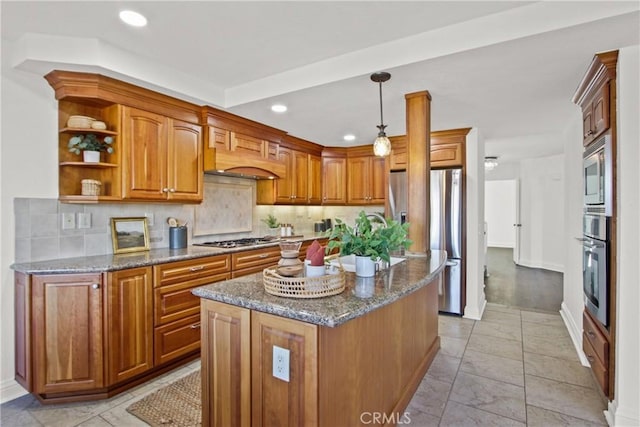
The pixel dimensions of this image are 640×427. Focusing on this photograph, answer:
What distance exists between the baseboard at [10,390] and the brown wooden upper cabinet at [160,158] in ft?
4.91

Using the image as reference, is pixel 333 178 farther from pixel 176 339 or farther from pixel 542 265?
pixel 542 265

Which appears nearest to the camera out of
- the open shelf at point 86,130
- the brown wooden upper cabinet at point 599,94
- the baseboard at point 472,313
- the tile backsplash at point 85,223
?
the brown wooden upper cabinet at point 599,94

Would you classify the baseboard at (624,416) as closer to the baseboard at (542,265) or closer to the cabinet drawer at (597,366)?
the cabinet drawer at (597,366)

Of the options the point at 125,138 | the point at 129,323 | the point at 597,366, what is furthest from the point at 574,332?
the point at 125,138

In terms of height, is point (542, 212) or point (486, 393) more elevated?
point (542, 212)

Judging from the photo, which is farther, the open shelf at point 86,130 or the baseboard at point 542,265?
the baseboard at point 542,265

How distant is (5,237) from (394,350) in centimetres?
271

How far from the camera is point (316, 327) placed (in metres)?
1.26

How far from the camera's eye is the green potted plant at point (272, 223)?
4.55 m

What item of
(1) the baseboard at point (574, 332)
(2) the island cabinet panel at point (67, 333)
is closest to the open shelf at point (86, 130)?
(2) the island cabinet panel at point (67, 333)

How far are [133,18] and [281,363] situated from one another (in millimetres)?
2121

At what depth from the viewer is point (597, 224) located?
7.54ft

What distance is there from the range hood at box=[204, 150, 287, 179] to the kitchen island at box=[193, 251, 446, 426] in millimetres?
1739

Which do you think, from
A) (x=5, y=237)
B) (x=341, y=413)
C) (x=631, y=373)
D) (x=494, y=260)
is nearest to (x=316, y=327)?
(x=341, y=413)
